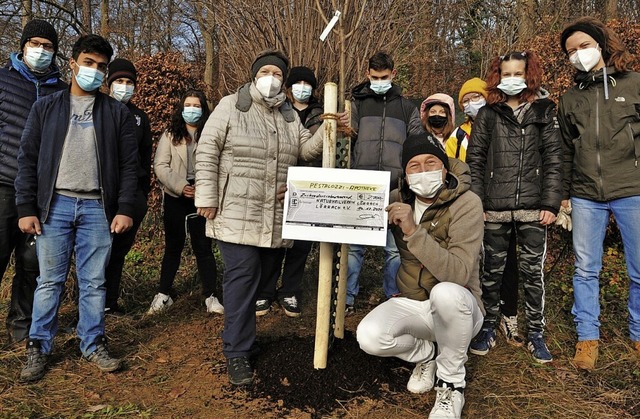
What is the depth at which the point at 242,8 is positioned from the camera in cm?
518

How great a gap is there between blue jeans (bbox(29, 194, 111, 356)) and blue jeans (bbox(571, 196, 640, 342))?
3.47 metres

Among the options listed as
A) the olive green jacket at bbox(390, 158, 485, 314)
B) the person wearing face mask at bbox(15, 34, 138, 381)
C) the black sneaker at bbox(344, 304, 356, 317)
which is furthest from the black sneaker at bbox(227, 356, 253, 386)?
the black sneaker at bbox(344, 304, 356, 317)

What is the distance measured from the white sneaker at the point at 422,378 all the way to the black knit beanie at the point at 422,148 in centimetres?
133

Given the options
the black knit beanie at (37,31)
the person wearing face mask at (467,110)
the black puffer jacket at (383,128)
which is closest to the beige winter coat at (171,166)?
the black knit beanie at (37,31)

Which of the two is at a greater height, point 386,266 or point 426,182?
point 426,182

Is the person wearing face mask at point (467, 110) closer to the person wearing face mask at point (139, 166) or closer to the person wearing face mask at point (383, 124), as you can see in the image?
the person wearing face mask at point (383, 124)

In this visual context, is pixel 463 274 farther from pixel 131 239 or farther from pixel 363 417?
pixel 131 239

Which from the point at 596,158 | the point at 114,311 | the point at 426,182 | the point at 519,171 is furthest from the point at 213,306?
the point at 596,158

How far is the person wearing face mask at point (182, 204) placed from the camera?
471 centimetres

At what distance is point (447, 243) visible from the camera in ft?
9.86

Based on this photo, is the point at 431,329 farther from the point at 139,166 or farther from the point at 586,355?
the point at 139,166

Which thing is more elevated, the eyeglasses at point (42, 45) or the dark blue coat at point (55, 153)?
the eyeglasses at point (42, 45)

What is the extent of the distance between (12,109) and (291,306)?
2816 millimetres

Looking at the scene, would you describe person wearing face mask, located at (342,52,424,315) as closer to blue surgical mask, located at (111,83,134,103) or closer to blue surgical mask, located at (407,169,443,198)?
blue surgical mask, located at (407,169,443,198)
